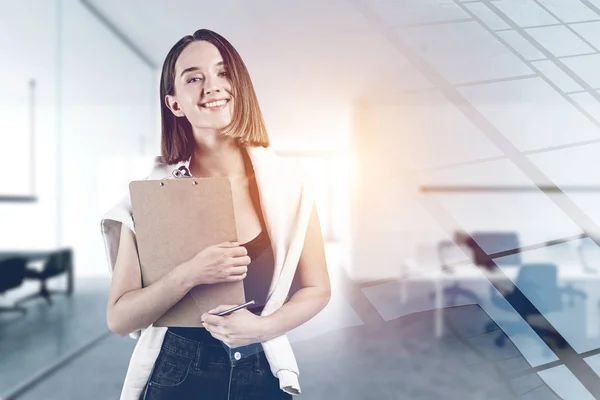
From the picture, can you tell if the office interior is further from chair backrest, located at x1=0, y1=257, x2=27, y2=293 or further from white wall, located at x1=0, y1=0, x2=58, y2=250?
chair backrest, located at x1=0, y1=257, x2=27, y2=293

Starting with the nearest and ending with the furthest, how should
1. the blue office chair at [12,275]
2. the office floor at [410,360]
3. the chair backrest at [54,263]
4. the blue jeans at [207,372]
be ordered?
the blue jeans at [207,372], the office floor at [410,360], the chair backrest at [54,263], the blue office chair at [12,275]

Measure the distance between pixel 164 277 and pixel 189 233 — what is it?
135 mm

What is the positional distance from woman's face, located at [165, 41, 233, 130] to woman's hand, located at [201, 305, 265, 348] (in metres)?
0.52

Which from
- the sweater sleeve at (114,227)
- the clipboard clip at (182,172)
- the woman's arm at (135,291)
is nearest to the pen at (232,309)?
the woman's arm at (135,291)

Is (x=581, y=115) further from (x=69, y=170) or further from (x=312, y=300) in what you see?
(x=69, y=170)

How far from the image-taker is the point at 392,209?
1309 mm

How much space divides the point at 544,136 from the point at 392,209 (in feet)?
1.74

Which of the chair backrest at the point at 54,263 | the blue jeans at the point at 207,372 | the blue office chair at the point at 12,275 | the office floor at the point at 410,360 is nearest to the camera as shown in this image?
the blue jeans at the point at 207,372

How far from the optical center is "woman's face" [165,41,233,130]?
3.92 ft

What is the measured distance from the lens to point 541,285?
134 centimetres

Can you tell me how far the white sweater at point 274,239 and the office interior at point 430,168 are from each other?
0.06m

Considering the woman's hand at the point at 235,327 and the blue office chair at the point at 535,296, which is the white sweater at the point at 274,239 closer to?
the woman's hand at the point at 235,327

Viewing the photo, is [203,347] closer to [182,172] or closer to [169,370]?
[169,370]

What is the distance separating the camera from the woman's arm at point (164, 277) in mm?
1164
